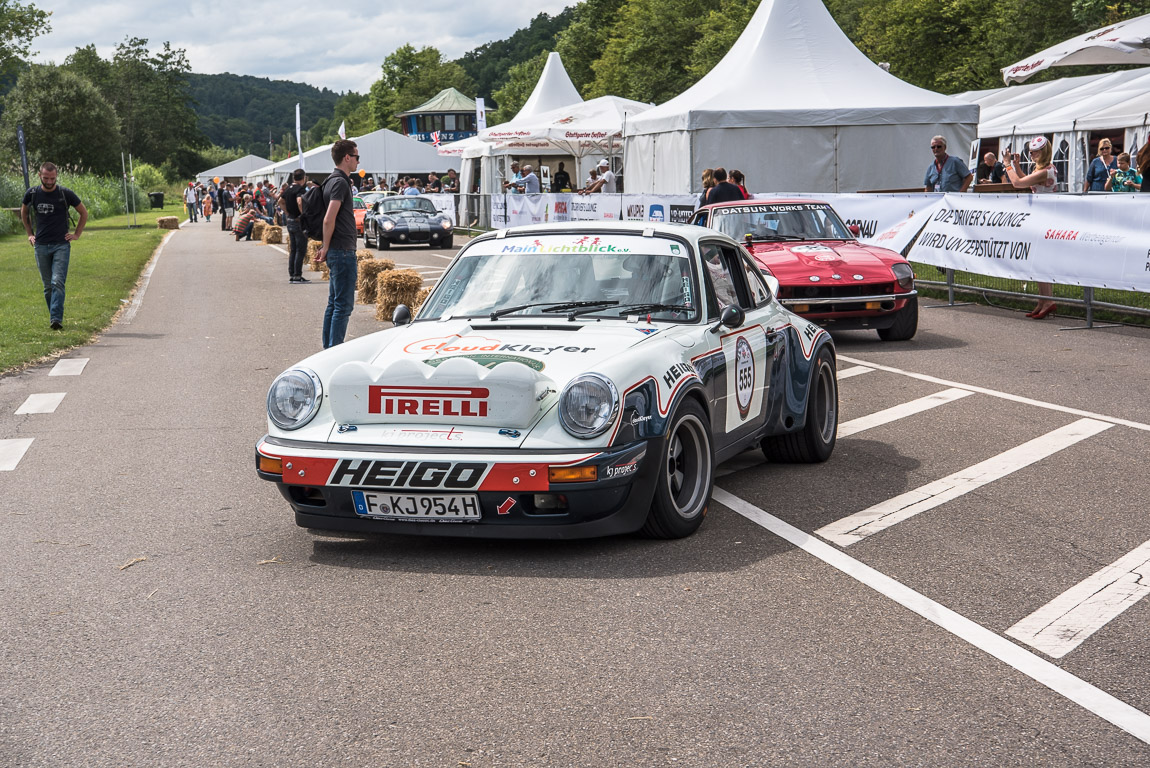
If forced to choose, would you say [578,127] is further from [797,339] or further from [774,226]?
[797,339]

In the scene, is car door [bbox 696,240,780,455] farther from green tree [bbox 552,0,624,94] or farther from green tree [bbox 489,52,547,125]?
green tree [bbox 489,52,547,125]

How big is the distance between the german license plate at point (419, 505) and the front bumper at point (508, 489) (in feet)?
0.08

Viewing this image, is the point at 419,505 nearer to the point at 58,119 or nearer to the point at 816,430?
the point at 816,430

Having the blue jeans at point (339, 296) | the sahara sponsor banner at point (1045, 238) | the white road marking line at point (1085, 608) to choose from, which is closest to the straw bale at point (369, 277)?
the blue jeans at point (339, 296)

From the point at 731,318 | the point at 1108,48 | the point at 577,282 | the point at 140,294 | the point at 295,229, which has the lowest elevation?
the point at 140,294

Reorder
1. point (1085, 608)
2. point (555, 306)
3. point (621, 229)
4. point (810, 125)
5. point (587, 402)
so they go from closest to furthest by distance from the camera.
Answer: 1. point (1085, 608)
2. point (587, 402)
3. point (555, 306)
4. point (621, 229)
5. point (810, 125)

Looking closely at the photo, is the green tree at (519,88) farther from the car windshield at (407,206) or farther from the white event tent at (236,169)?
the car windshield at (407,206)

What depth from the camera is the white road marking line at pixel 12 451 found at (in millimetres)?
7445

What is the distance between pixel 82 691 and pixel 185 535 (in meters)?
1.95

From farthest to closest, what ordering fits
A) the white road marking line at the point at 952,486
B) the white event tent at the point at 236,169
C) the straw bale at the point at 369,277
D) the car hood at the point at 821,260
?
the white event tent at the point at 236,169, the straw bale at the point at 369,277, the car hood at the point at 821,260, the white road marking line at the point at 952,486

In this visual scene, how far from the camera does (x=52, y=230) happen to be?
14.2 m

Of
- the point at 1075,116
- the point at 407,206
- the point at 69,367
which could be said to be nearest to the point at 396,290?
the point at 69,367

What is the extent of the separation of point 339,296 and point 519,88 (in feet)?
368

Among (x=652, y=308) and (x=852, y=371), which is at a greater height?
(x=652, y=308)
